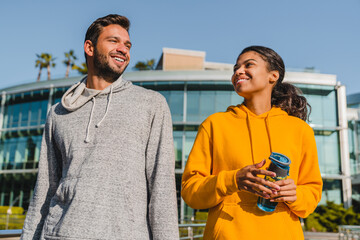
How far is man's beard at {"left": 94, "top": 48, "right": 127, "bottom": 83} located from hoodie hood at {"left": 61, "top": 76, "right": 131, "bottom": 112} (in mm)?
49

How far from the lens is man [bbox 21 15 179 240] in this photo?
6.43ft

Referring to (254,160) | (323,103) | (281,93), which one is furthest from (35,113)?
(254,160)

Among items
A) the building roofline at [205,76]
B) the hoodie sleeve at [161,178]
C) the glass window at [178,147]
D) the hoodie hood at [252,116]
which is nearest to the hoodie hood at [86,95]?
the hoodie sleeve at [161,178]

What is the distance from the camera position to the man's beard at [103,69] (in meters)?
2.40

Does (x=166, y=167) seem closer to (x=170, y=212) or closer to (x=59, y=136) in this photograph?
(x=170, y=212)

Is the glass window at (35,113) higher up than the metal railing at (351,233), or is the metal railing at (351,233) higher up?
the glass window at (35,113)

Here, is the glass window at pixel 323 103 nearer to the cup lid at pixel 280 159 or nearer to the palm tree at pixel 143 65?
the palm tree at pixel 143 65

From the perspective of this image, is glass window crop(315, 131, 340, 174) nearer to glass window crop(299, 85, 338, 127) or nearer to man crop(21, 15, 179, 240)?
glass window crop(299, 85, 338, 127)

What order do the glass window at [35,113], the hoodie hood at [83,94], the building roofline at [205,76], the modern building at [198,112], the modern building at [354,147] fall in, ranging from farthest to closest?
1. the glass window at [35,113]
2. the modern building at [354,147]
3. the building roofline at [205,76]
4. the modern building at [198,112]
5. the hoodie hood at [83,94]

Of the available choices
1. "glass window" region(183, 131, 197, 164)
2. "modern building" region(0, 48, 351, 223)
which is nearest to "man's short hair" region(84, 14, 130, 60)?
"modern building" region(0, 48, 351, 223)

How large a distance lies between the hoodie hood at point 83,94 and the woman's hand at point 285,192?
1170 mm

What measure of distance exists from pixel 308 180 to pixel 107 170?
132 centimetres

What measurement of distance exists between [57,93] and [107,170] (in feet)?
98.8

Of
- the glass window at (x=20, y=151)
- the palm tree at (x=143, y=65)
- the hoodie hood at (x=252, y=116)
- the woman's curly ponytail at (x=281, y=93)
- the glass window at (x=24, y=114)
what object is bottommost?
the hoodie hood at (x=252, y=116)
